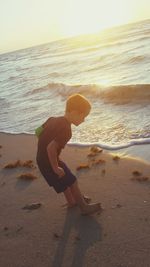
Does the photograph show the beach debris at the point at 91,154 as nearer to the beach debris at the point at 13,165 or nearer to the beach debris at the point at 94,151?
the beach debris at the point at 94,151

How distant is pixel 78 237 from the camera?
4.44 m

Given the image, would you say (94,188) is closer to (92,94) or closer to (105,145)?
(105,145)

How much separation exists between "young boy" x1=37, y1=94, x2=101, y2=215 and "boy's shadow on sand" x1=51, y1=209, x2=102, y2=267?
15 centimetres

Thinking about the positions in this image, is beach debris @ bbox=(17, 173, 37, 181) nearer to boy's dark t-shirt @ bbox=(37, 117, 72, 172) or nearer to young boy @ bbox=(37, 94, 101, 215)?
young boy @ bbox=(37, 94, 101, 215)

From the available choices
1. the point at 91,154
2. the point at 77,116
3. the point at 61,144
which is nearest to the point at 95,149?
the point at 91,154

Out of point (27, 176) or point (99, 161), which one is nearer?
point (27, 176)

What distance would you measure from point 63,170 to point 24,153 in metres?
3.32

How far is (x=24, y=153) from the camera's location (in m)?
8.01

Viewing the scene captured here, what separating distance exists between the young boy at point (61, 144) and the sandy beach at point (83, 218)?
1.04ft

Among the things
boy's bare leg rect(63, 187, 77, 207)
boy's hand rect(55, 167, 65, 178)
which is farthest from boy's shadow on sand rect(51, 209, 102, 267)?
boy's hand rect(55, 167, 65, 178)

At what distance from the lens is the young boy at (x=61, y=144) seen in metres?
4.54

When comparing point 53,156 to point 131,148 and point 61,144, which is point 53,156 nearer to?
point 61,144

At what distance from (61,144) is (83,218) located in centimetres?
99

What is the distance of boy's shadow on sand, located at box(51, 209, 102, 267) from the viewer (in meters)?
4.07
